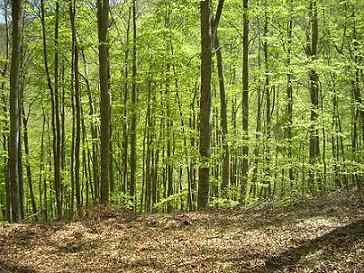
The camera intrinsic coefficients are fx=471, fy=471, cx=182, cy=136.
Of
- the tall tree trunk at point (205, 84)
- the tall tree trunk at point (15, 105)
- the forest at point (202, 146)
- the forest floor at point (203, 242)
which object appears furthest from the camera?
the tall tree trunk at point (15, 105)

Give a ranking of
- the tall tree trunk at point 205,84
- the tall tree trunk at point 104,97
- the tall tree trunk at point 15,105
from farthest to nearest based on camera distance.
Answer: the tall tree trunk at point 104,97
the tall tree trunk at point 15,105
the tall tree trunk at point 205,84

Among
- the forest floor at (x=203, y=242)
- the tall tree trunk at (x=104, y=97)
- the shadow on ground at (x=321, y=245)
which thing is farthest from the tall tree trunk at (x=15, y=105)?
the shadow on ground at (x=321, y=245)

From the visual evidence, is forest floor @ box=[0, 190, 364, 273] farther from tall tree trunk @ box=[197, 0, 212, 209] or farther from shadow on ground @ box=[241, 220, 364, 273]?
tall tree trunk @ box=[197, 0, 212, 209]

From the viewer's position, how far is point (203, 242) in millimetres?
9492

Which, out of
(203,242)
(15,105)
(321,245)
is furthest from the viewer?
(15,105)

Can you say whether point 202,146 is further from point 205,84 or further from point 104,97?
point 104,97

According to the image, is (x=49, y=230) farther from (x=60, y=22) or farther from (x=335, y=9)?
Result: (x=335, y=9)

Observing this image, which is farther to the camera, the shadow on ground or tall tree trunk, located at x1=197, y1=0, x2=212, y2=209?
tall tree trunk, located at x1=197, y1=0, x2=212, y2=209

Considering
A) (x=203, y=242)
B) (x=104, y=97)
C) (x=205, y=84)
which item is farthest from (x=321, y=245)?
(x=104, y=97)

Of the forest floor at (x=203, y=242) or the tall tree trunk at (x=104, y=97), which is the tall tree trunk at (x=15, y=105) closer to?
the forest floor at (x=203, y=242)

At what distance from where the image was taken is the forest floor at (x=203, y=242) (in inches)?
293

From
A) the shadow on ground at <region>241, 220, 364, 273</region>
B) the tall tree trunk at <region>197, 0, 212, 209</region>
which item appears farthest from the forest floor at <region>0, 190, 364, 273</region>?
the tall tree trunk at <region>197, 0, 212, 209</region>

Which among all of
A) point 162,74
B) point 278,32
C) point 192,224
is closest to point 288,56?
point 278,32

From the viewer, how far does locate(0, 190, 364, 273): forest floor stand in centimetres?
743
